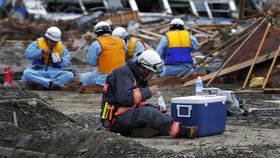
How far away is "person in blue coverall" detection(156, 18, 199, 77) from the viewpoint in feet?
61.2

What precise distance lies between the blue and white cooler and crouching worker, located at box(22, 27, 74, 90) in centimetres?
768

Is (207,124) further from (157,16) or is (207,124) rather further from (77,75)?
(157,16)

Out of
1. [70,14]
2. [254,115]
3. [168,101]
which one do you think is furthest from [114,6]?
[254,115]

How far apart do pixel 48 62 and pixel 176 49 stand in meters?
3.06

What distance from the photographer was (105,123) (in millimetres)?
10445

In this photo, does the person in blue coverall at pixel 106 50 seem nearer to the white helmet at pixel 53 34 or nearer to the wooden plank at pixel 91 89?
the wooden plank at pixel 91 89

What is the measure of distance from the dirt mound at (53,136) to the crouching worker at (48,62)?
544 centimetres

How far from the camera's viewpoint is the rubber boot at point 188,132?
400 inches

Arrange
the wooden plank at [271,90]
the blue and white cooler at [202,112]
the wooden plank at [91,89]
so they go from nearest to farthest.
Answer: the blue and white cooler at [202,112]
the wooden plank at [271,90]
the wooden plank at [91,89]

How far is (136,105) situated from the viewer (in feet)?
34.0

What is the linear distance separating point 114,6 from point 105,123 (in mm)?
23012

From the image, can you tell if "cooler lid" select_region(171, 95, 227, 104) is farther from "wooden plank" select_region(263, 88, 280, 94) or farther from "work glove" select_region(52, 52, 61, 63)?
"work glove" select_region(52, 52, 61, 63)

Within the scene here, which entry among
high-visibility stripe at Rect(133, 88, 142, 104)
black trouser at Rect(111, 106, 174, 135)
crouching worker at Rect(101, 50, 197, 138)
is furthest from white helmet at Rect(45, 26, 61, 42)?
high-visibility stripe at Rect(133, 88, 142, 104)

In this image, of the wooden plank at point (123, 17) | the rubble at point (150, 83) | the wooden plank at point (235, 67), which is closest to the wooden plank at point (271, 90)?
the rubble at point (150, 83)
